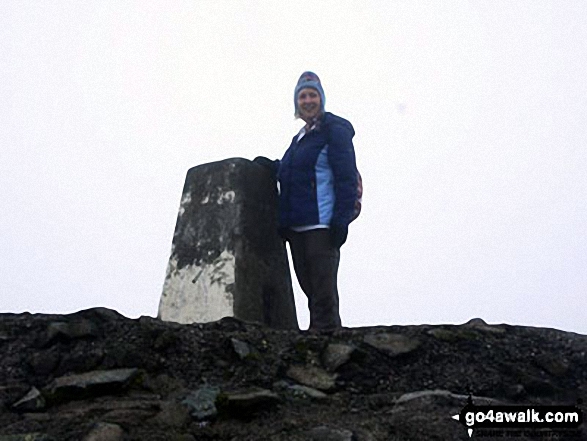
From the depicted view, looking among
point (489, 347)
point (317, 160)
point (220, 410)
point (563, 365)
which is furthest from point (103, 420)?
point (317, 160)

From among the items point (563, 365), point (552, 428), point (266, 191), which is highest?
point (266, 191)

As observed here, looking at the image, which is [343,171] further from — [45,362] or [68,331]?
[45,362]

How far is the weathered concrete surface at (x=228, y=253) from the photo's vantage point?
462 centimetres

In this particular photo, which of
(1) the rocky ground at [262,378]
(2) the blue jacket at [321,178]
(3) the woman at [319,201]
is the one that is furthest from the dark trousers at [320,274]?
(1) the rocky ground at [262,378]

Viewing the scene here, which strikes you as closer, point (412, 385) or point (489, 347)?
point (412, 385)

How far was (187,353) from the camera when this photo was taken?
3.19 m

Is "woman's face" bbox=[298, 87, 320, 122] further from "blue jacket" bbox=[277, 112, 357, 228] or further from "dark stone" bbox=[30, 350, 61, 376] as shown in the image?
"dark stone" bbox=[30, 350, 61, 376]

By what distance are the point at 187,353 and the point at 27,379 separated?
75 centimetres

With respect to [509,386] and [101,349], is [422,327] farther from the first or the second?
[101,349]

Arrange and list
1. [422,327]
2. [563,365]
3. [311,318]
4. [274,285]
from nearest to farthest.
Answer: [563,365]
[422,327]
[311,318]
[274,285]

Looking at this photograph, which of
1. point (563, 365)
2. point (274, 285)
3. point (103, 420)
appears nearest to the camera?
point (103, 420)

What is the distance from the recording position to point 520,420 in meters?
2.69

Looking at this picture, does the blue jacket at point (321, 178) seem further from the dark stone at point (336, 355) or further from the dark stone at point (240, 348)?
the dark stone at point (240, 348)

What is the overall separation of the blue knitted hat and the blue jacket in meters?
0.24
